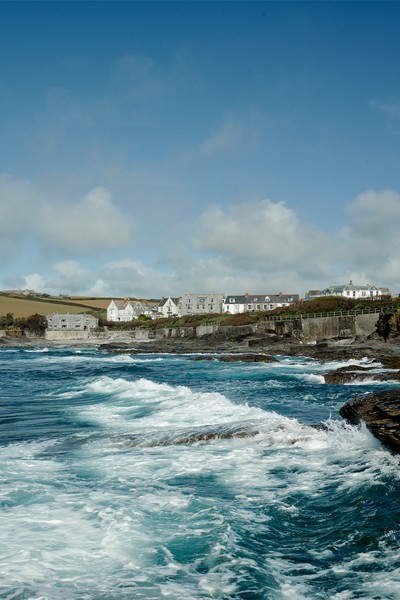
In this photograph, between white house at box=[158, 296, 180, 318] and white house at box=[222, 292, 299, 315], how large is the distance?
14.4 m

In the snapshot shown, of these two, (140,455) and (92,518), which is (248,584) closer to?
(92,518)

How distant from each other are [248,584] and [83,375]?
3022cm

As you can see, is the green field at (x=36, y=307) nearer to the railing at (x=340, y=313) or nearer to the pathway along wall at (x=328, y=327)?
the railing at (x=340, y=313)

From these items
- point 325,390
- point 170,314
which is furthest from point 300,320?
point 170,314

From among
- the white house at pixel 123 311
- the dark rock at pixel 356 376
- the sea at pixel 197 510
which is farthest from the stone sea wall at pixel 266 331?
the sea at pixel 197 510

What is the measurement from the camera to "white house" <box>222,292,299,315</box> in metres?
123

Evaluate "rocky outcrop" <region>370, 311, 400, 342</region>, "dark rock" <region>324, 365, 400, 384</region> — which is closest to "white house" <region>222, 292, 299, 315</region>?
"rocky outcrop" <region>370, 311, 400, 342</region>

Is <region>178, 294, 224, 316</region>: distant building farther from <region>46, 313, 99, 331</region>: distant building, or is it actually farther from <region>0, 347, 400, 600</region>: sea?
<region>0, 347, 400, 600</region>: sea

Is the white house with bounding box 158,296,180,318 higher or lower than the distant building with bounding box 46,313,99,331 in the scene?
higher

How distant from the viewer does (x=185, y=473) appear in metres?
10.5

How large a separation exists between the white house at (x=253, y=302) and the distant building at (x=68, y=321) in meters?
31.9

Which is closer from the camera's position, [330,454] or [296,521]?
[296,521]

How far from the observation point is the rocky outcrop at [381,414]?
10555 millimetres

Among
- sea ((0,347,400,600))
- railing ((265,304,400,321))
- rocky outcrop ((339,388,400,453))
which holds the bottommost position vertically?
sea ((0,347,400,600))
